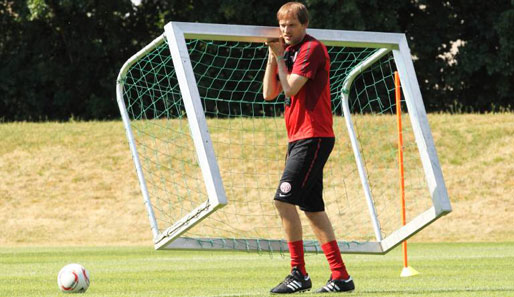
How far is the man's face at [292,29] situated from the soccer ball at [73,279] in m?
2.32

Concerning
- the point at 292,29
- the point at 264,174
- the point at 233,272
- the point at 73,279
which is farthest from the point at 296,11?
the point at 264,174

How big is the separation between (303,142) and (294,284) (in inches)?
38.6

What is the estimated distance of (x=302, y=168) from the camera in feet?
21.6

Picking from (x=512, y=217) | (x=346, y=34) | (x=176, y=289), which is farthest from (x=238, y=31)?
(x=512, y=217)

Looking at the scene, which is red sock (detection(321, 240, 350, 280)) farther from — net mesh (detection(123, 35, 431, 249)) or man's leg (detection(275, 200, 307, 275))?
net mesh (detection(123, 35, 431, 249))

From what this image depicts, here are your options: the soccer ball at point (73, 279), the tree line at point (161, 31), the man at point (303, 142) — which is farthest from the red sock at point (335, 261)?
the tree line at point (161, 31)

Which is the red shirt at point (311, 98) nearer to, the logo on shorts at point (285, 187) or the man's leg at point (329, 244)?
the logo on shorts at point (285, 187)

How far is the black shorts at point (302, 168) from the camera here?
6.55 m

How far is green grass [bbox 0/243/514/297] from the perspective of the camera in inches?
287

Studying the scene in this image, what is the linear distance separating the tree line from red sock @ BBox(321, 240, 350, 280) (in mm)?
20128

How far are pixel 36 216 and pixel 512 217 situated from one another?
971cm

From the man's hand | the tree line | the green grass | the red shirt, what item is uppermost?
the tree line

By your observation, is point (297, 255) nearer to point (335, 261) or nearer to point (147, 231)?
point (335, 261)

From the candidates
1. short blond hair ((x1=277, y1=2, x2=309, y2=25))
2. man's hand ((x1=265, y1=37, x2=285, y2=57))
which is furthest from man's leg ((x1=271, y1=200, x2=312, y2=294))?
short blond hair ((x1=277, y1=2, x2=309, y2=25))
